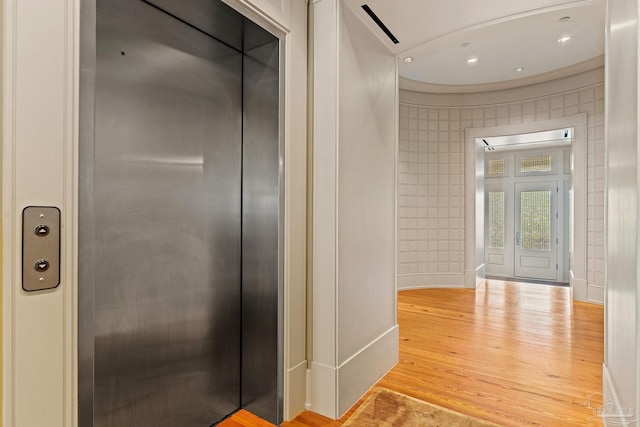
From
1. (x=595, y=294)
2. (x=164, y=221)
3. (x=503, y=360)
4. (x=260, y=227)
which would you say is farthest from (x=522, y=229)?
(x=164, y=221)

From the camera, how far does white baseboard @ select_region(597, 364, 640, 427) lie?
4.56 ft

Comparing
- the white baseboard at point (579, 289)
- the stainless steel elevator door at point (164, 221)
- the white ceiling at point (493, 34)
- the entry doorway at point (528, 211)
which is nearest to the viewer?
the stainless steel elevator door at point (164, 221)

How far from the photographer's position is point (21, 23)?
0.92 m

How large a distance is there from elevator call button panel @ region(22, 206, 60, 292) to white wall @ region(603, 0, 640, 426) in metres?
1.96

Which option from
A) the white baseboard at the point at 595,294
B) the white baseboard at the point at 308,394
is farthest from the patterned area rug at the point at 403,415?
the white baseboard at the point at 595,294

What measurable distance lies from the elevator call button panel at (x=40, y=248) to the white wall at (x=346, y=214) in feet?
4.23

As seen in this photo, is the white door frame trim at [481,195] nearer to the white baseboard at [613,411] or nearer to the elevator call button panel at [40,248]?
the white baseboard at [613,411]

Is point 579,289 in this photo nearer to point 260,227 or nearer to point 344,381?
point 344,381

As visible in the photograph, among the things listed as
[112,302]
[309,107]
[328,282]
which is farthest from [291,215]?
[112,302]

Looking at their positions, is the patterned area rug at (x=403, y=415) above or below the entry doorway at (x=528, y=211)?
below

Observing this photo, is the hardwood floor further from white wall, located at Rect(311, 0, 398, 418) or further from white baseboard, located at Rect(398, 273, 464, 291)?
white baseboard, located at Rect(398, 273, 464, 291)

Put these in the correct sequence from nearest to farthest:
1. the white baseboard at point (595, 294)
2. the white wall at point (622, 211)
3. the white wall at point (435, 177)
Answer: the white wall at point (622, 211) < the white baseboard at point (595, 294) < the white wall at point (435, 177)

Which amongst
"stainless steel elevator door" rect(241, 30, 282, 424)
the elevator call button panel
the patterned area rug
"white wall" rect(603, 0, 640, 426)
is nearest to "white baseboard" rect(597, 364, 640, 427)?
"white wall" rect(603, 0, 640, 426)

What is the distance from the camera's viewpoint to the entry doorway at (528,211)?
6715 mm
